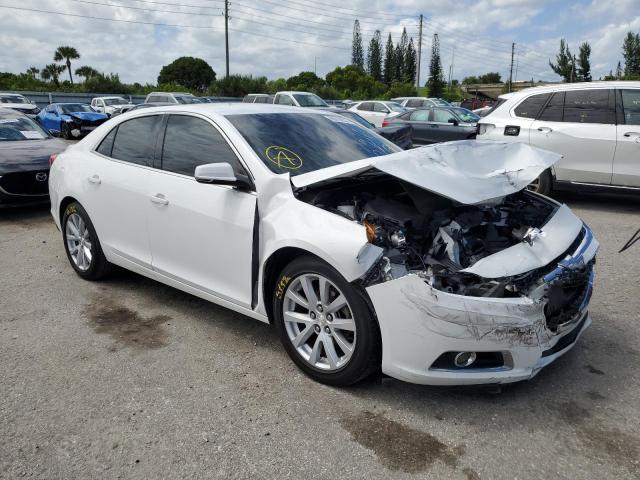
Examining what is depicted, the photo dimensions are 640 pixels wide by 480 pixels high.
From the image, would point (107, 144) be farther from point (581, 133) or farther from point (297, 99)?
point (297, 99)

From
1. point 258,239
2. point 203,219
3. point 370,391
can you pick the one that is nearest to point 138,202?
point 203,219

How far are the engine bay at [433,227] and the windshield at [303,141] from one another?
1.17 feet

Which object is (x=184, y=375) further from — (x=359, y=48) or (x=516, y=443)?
(x=359, y=48)

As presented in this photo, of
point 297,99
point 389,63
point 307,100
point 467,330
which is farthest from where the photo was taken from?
point 389,63

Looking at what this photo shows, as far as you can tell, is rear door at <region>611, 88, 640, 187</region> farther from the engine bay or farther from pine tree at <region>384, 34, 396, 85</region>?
pine tree at <region>384, 34, 396, 85</region>

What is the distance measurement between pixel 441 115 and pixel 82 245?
10955mm

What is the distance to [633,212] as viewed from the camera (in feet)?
25.8

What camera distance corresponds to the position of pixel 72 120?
840 inches

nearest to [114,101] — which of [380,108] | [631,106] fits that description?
[380,108]

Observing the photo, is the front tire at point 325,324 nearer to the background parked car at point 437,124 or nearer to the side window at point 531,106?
the side window at point 531,106

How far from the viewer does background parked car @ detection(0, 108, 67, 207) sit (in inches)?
300

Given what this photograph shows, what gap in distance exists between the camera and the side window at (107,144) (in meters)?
4.82

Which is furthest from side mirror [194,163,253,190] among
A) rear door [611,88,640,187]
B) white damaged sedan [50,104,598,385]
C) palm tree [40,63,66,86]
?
palm tree [40,63,66,86]

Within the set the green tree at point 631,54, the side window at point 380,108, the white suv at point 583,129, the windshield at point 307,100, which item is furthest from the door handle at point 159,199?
the green tree at point 631,54
